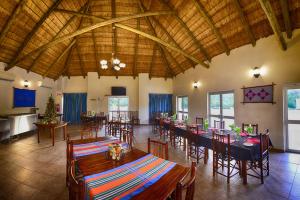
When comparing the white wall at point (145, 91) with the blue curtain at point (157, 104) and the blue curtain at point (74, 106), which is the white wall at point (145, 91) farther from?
the blue curtain at point (74, 106)

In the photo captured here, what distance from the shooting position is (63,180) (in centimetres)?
336

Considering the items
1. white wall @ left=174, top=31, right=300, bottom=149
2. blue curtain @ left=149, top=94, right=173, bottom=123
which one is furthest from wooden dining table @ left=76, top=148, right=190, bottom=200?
blue curtain @ left=149, top=94, right=173, bottom=123

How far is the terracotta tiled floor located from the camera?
2.86 meters

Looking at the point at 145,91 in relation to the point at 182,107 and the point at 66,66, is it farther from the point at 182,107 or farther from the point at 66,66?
the point at 66,66

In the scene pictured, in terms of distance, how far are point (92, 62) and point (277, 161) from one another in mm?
10387

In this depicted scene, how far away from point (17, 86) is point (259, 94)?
10728 millimetres

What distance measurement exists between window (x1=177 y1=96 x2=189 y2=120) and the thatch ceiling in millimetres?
2001

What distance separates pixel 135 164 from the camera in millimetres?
2135

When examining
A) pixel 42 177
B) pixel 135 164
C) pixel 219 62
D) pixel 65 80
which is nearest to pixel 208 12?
pixel 219 62

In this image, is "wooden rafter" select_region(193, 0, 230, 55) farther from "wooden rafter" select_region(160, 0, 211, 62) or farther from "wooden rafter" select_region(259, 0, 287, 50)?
"wooden rafter" select_region(259, 0, 287, 50)

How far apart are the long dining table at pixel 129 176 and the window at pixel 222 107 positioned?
5.43 metres

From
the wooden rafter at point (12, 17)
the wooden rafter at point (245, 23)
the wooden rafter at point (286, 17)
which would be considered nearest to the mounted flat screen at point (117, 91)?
the wooden rafter at point (12, 17)

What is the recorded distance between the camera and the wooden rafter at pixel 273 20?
3.98 metres

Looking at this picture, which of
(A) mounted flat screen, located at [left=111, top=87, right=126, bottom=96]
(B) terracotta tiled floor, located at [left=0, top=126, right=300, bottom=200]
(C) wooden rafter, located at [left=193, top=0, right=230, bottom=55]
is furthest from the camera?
(A) mounted flat screen, located at [left=111, top=87, right=126, bottom=96]
